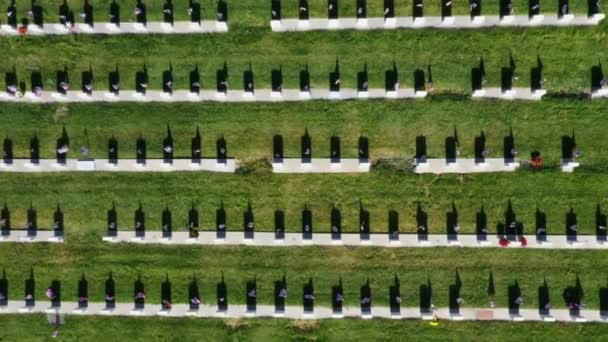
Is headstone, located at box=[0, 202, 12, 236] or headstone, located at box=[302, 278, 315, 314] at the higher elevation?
headstone, located at box=[0, 202, 12, 236]

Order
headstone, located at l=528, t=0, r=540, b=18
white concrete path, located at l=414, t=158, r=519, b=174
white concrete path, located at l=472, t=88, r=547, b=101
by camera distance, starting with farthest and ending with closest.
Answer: white concrete path, located at l=414, t=158, r=519, b=174 < white concrete path, located at l=472, t=88, r=547, b=101 < headstone, located at l=528, t=0, r=540, b=18

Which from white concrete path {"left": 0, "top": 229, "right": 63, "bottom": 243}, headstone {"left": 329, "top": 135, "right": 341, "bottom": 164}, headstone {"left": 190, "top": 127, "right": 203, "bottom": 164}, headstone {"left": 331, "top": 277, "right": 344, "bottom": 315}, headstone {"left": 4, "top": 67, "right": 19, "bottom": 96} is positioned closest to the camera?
headstone {"left": 331, "top": 277, "right": 344, "bottom": 315}

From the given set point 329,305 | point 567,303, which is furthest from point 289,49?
point 567,303

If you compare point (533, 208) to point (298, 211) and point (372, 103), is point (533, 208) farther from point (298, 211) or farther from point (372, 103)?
point (298, 211)

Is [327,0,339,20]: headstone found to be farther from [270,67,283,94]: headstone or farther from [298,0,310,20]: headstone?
[270,67,283,94]: headstone

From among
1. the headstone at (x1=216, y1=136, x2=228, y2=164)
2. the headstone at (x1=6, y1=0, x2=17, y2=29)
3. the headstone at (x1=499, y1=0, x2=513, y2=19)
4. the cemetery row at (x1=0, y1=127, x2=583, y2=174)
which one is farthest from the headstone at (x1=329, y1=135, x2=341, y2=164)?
the headstone at (x1=6, y1=0, x2=17, y2=29)
